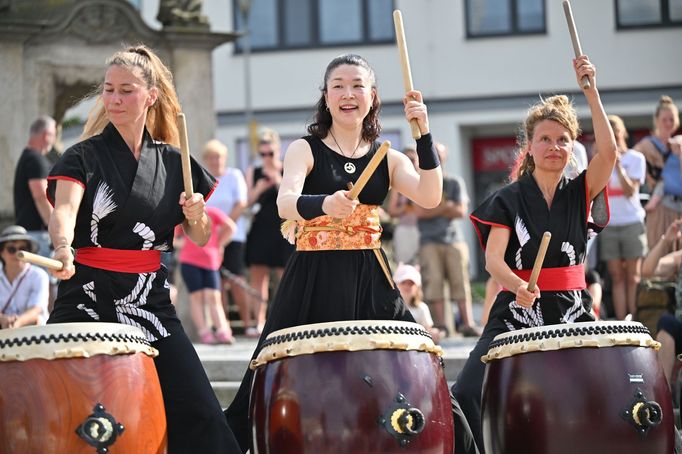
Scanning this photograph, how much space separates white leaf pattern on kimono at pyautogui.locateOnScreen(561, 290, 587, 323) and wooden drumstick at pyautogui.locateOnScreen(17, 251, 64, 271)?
7.06ft

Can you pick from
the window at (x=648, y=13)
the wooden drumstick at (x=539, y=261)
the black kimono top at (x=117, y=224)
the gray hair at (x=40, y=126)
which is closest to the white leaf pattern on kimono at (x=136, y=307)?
the black kimono top at (x=117, y=224)

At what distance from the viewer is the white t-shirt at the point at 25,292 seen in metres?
8.25

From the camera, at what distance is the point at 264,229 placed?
10352mm

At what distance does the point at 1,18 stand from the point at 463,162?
51.8 ft

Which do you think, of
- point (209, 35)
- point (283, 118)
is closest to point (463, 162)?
point (283, 118)

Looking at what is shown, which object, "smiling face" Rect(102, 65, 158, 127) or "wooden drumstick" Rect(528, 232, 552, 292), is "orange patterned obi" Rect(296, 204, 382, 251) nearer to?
"wooden drumstick" Rect(528, 232, 552, 292)

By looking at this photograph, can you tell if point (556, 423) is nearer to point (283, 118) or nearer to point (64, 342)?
point (64, 342)

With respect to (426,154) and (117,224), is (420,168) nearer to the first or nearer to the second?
(426,154)

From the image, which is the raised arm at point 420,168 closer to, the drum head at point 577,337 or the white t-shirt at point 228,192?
the drum head at point 577,337

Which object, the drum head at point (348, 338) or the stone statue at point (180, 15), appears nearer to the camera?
the drum head at point (348, 338)

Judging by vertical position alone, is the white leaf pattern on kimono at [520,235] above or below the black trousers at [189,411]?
above

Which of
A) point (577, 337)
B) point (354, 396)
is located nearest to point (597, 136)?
point (577, 337)

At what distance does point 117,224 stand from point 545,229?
1792mm

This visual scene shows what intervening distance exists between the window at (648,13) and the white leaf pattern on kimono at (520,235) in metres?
19.6
